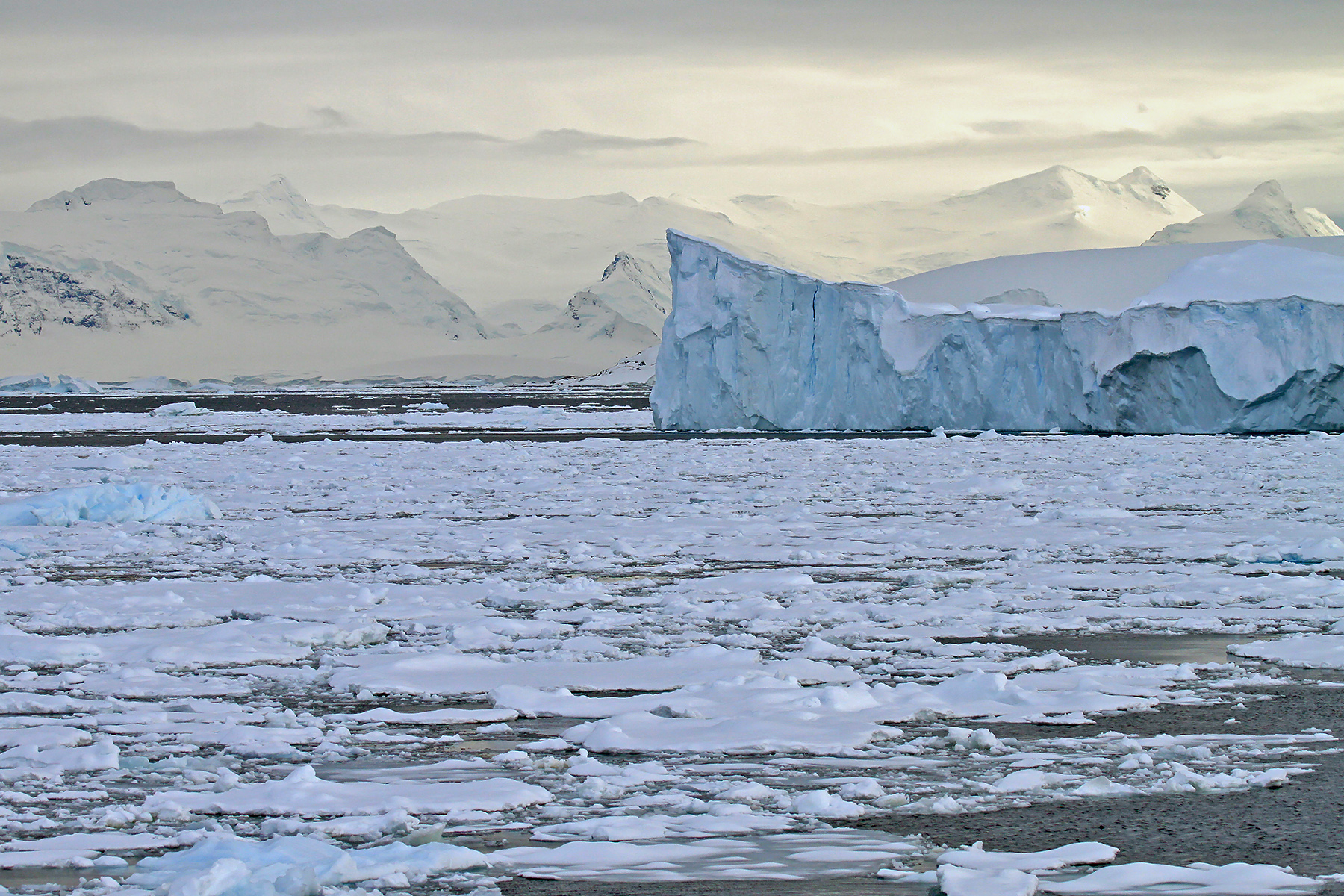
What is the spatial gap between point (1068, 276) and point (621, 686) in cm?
2947

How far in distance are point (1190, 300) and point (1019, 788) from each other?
21691 mm

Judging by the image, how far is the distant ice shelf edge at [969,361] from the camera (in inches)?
939

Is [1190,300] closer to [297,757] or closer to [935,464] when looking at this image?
[935,464]

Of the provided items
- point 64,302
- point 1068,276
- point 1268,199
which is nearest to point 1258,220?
point 1268,199

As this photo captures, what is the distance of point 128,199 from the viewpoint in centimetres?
17112

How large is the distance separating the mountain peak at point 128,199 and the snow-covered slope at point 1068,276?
151m

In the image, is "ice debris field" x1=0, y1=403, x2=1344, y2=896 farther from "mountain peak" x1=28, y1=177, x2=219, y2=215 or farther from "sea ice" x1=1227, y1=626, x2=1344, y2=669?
"mountain peak" x1=28, y1=177, x2=219, y2=215

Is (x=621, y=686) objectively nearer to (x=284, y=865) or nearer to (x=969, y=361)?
(x=284, y=865)

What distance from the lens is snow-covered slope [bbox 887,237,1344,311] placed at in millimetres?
31625

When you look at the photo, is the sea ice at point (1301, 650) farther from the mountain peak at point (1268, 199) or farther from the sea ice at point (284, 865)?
the mountain peak at point (1268, 199)

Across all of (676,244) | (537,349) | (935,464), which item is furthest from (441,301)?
(935,464)

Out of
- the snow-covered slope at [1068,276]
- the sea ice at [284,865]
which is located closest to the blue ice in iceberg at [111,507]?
the sea ice at [284,865]

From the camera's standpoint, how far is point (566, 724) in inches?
202

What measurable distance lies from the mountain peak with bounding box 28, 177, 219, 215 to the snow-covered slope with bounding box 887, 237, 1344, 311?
150968 mm
